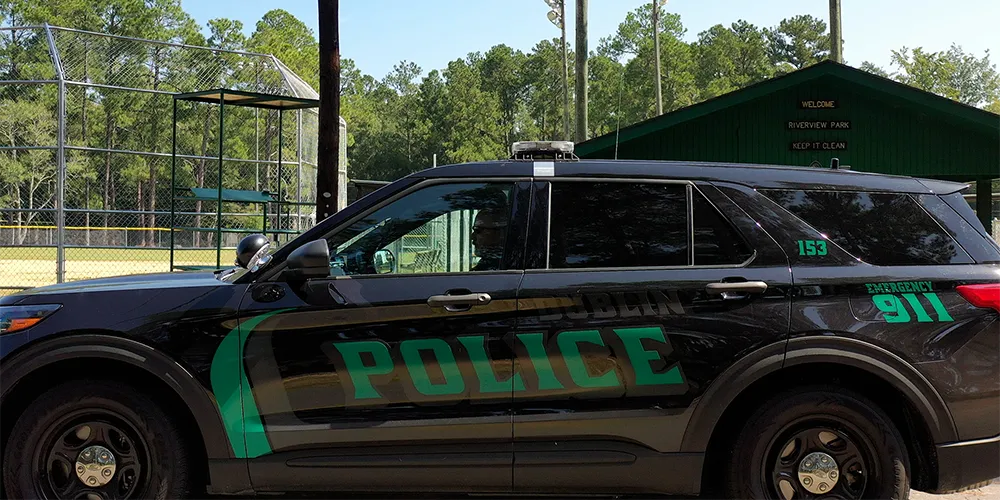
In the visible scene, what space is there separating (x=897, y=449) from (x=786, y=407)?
1.77 feet

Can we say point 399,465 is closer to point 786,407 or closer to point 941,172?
point 786,407

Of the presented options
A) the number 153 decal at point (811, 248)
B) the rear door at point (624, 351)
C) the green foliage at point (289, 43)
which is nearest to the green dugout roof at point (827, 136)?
the number 153 decal at point (811, 248)

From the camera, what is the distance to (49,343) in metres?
4.03

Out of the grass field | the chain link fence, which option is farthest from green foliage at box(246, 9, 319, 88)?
the grass field

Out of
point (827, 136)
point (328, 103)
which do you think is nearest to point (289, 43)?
point (827, 136)

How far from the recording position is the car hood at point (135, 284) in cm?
421

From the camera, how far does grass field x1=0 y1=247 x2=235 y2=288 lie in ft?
68.2

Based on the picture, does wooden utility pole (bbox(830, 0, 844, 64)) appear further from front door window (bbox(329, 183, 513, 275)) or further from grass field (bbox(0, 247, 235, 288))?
front door window (bbox(329, 183, 513, 275))

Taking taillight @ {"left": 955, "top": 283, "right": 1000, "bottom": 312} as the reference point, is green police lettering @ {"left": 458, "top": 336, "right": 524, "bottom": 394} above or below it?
below

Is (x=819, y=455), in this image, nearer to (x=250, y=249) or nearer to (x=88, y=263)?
(x=250, y=249)

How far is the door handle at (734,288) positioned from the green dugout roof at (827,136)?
1123 centimetres

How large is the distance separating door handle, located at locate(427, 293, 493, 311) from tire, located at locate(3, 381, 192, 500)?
133cm

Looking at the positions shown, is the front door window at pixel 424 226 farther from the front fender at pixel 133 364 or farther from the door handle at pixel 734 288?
the door handle at pixel 734 288

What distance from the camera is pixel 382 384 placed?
3.95 m
